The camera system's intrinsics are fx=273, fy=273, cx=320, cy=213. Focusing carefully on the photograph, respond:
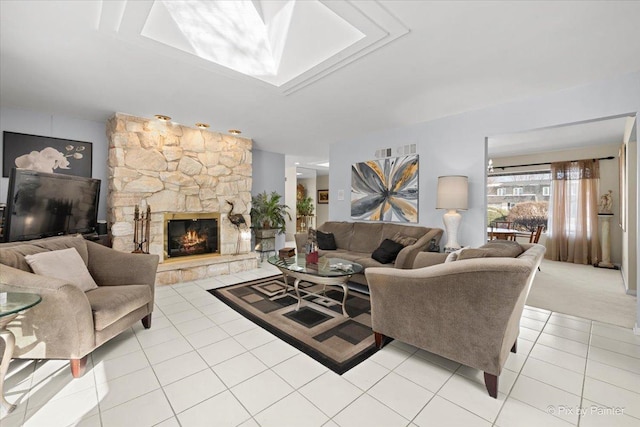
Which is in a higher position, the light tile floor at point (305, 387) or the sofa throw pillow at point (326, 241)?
the sofa throw pillow at point (326, 241)

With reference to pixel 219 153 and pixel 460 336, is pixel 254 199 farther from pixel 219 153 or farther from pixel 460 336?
pixel 460 336

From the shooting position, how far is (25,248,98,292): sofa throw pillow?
2.15 m

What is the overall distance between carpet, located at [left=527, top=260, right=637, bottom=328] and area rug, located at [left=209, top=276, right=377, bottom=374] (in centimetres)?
245

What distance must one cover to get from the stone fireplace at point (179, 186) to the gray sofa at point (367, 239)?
144cm

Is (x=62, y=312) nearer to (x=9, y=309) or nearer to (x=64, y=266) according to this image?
(x=9, y=309)

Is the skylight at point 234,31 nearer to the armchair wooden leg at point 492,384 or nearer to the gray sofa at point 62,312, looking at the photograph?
the gray sofa at point 62,312

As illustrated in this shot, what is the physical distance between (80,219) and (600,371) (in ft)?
17.8

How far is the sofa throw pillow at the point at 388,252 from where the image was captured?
3719 mm

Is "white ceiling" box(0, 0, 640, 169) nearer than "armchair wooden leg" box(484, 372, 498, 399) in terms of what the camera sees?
No

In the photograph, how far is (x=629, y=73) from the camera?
8.77ft

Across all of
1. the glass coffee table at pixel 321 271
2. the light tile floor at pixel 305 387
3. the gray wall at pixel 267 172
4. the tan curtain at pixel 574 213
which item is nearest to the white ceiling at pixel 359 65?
the glass coffee table at pixel 321 271

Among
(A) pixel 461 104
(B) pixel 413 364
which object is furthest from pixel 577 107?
(B) pixel 413 364

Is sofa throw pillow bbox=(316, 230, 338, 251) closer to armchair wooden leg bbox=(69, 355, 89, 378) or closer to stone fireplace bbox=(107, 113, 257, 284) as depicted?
stone fireplace bbox=(107, 113, 257, 284)

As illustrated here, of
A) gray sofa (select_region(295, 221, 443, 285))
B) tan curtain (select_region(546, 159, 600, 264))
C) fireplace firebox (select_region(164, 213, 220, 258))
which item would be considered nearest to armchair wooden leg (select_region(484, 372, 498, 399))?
gray sofa (select_region(295, 221, 443, 285))
